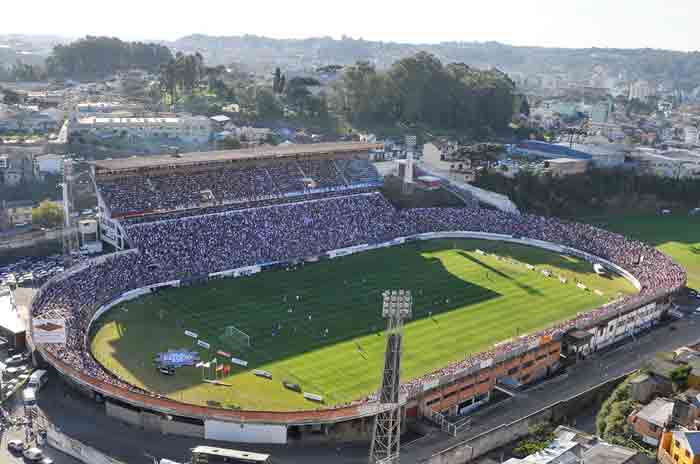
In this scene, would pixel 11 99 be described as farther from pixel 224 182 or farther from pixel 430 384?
pixel 430 384

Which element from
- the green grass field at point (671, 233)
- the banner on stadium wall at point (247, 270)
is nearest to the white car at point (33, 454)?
the banner on stadium wall at point (247, 270)

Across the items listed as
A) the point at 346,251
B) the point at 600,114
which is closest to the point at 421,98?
the point at 346,251

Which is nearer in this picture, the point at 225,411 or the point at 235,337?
the point at 225,411

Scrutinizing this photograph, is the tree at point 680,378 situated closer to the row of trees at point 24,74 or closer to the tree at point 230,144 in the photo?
the tree at point 230,144

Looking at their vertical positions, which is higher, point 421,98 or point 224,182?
point 421,98

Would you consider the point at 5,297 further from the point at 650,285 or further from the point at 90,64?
the point at 90,64
